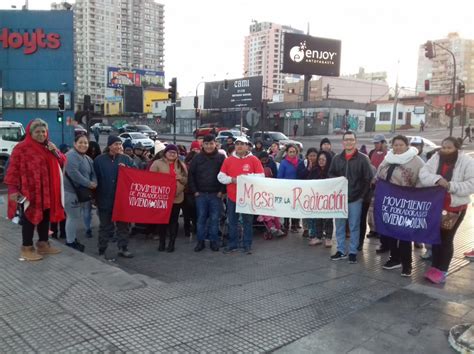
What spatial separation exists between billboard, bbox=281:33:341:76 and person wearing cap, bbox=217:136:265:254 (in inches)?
1895

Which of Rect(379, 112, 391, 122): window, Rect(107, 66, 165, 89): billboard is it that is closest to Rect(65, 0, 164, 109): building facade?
Rect(107, 66, 165, 89): billboard

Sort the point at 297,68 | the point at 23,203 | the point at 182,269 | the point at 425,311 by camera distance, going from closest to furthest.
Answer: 1. the point at 425,311
2. the point at 23,203
3. the point at 182,269
4. the point at 297,68

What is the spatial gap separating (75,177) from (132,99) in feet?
288

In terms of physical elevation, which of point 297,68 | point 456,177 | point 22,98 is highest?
point 297,68

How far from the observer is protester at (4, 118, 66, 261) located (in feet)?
18.8

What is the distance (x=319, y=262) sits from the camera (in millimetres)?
6805

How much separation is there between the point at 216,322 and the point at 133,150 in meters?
6.09

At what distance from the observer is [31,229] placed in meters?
5.93

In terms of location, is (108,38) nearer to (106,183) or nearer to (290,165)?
(290,165)

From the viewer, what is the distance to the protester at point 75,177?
641 cm

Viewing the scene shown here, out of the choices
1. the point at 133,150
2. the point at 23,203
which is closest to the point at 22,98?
the point at 133,150

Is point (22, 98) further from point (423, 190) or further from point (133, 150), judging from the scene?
point (423, 190)

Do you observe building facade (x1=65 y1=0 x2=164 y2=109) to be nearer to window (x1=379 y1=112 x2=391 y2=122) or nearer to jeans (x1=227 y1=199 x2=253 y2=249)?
window (x1=379 y1=112 x2=391 y2=122)

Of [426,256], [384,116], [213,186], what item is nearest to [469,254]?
[426,256]
